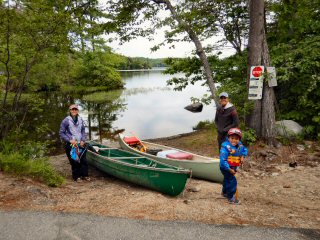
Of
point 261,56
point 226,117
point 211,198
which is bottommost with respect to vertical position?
point 211,198

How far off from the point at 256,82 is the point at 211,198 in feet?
15.3

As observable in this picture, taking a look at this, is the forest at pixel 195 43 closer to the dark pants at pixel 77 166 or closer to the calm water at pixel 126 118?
the dark pants at pixel 77 166

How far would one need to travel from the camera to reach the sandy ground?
5.14 m

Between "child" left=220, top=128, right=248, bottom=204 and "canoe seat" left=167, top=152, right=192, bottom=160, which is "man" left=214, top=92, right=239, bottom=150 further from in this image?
"child" left=220, top=128, right=248, bottom=204

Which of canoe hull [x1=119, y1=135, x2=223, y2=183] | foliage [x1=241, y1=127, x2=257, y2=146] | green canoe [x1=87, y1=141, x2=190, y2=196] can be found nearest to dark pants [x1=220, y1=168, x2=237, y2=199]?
green canoe [x1=87, y1=141, x2=190, y2=196]

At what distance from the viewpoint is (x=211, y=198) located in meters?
6.39

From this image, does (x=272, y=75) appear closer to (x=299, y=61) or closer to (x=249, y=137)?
(x=299, y=61)

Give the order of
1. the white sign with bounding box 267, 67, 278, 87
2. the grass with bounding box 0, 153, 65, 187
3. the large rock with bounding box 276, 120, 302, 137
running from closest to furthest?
the grass with bounding box 0, 153, 65, 187 < the white sign with bounding box 267, 67, 278, 87 < the large rock with bounding box 276, 120, 302, 137

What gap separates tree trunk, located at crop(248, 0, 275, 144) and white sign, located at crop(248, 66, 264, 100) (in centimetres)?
19

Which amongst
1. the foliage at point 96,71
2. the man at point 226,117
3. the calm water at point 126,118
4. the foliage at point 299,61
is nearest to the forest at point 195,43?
the foliage at point 299,61

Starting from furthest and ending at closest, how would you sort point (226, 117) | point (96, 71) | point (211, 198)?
1. point (96, 71)
2. point (226, 117)
3. point (211, 198)


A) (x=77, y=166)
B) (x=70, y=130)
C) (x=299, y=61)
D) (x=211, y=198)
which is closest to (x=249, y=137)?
(x=299, y=61)

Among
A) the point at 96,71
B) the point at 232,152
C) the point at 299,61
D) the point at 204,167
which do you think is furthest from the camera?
the point at 96,71

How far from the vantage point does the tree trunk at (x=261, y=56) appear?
9.59 meters
